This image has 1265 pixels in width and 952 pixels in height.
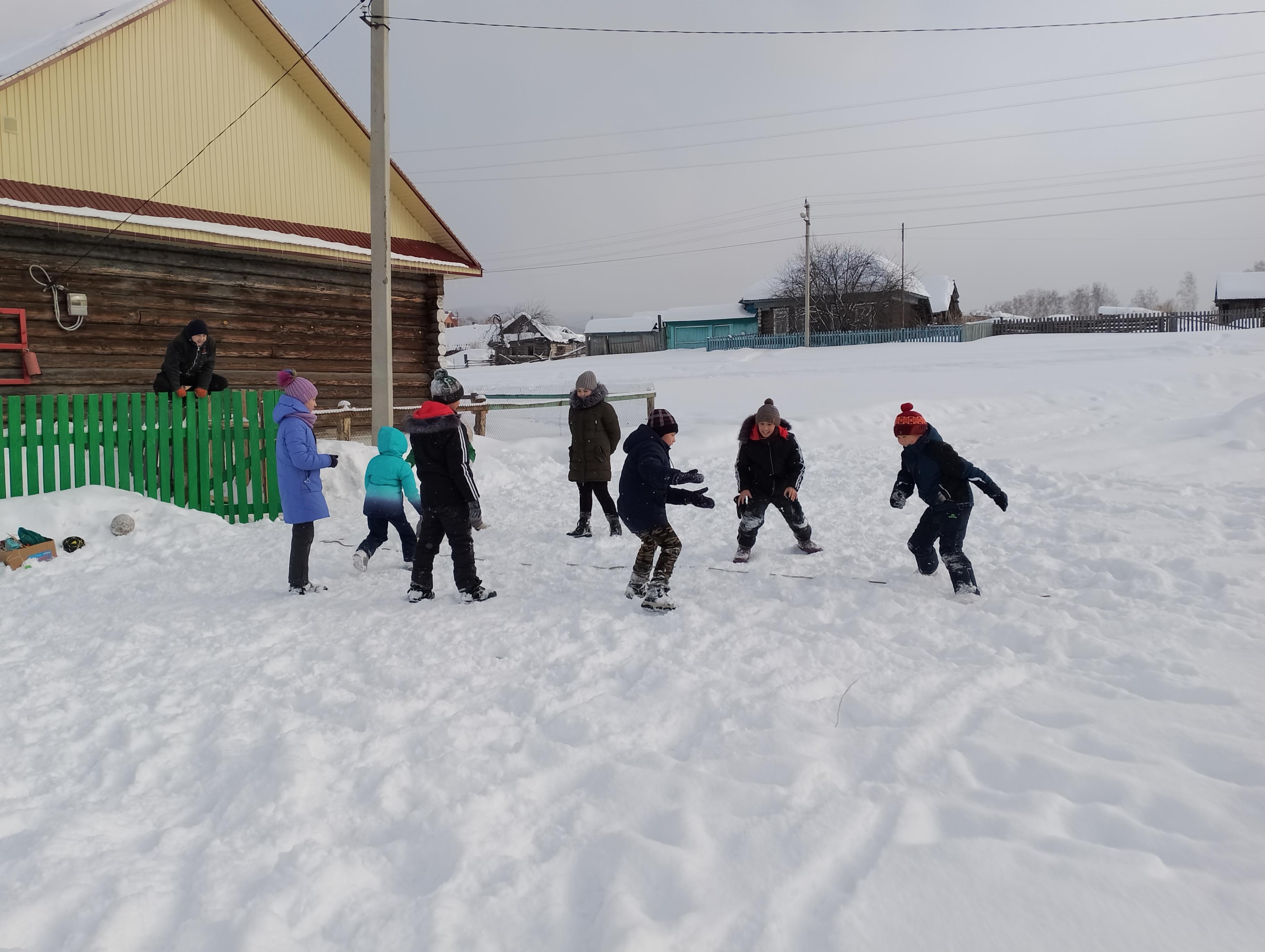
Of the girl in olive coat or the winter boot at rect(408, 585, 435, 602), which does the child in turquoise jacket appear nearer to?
the winter boot at rect(408, 585, 435, 602)

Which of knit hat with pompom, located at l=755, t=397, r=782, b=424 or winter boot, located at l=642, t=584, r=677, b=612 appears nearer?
winter boot, located at l=642, t=584, r=677, b=612

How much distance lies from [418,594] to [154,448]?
164 inches

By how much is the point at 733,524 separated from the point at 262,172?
27.5 feet

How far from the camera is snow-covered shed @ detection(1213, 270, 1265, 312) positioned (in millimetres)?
44344

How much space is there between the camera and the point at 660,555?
5.23 meters

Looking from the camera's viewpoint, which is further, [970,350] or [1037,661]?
[970,350]

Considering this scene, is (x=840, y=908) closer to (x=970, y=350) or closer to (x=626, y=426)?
(x=626, y=426)

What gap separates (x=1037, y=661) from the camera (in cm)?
392

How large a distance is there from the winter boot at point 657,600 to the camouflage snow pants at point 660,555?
1.3 inches

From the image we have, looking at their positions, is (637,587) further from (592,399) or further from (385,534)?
(592,399)

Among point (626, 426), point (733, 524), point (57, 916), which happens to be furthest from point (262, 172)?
point (57, 916)

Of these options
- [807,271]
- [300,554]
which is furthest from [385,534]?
[807,271]

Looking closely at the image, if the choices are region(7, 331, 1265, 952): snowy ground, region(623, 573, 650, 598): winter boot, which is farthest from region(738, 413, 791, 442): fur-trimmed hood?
region(623, 573, 650, 598): winter boot

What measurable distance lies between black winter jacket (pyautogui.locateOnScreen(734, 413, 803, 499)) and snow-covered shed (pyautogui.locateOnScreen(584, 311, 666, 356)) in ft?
139
